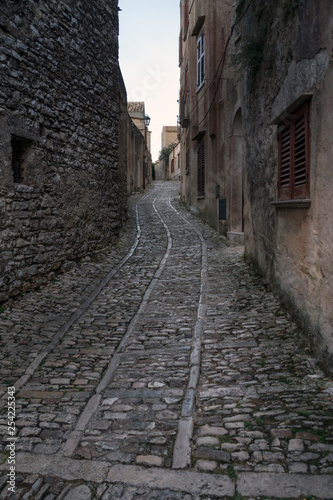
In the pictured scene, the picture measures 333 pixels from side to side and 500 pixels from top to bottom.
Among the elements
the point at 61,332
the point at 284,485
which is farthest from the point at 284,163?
the point at 284,485

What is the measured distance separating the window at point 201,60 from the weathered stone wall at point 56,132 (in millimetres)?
5228

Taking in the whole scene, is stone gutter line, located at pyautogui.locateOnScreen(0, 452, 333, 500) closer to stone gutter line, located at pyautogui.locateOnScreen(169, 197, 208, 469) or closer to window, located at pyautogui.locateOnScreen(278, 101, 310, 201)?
stone gutter line, located at pyautogui.locateOnScreen(169, 197, 208, 469)

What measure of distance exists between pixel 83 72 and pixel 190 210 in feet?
35.5

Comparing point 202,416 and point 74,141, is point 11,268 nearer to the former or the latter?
point 74,141

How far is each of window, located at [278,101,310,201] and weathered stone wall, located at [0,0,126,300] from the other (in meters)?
4.12

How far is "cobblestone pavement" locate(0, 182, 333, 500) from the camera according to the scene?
8.47 ft

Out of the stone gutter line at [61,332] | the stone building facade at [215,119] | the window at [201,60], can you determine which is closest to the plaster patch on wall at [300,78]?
the stone gutter line at [61,332]

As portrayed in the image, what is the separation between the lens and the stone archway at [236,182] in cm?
1119

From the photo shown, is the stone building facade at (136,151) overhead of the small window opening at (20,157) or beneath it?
overhead

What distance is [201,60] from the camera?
1498cm

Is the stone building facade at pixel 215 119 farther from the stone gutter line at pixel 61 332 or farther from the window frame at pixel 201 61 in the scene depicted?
the stone gutter line at pixel 61 332

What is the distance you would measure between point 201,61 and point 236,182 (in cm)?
633

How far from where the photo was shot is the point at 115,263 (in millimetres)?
9070

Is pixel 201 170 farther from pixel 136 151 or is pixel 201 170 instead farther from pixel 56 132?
pixel 136 151
